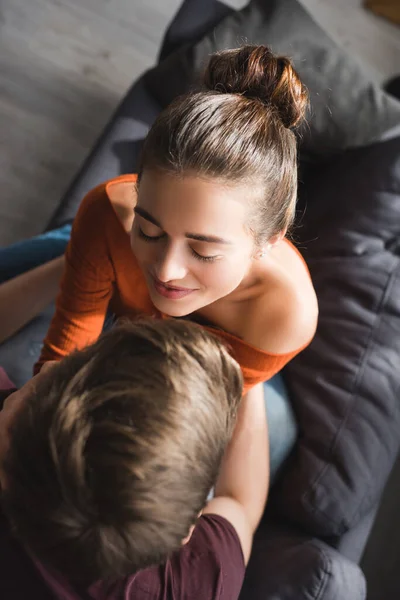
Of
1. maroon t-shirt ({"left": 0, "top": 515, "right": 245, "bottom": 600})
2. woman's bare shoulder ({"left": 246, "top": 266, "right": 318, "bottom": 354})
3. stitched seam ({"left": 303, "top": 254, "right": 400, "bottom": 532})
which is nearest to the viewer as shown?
maroon t-shirt ({"left": 0, "top": 515, "right": 245, "bottom": 600})

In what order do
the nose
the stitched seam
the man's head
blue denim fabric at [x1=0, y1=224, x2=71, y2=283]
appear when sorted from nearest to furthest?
the man's head, the nose, the stitched seam, blue denim fabric at [x1=0, y1=224, x2=71, y2=283]

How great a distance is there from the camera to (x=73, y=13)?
79.0 inches

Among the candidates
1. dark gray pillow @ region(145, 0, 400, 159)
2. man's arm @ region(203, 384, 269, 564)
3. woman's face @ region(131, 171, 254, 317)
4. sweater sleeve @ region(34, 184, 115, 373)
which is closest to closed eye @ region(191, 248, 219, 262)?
woman's face @ region(131, 171, 254, 317)

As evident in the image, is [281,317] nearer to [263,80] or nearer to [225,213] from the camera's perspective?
[225,213]

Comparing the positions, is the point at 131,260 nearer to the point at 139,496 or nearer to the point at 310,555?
the point at 139,496

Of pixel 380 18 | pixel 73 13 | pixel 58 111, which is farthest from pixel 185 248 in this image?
pixel 380 18

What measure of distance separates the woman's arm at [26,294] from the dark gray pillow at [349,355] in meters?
0.61

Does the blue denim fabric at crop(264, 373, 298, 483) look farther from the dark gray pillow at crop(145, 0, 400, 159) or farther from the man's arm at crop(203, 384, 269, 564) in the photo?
the dark gray pillow at crop(145, 0, 400, 159)

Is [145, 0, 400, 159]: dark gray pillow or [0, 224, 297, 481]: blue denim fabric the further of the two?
[145, 0, 400, 159]: dark gray pillow

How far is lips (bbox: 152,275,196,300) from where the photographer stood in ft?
2.77

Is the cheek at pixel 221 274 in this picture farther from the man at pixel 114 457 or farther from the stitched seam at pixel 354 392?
the stitched seam at pixel 354 392

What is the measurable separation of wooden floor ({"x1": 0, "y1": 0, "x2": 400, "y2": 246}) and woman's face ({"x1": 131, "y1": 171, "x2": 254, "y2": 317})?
1.08m

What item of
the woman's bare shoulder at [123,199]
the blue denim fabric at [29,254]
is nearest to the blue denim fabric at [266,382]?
the blue denim fabric at [29,254]

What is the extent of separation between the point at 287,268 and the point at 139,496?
1.83 ft
